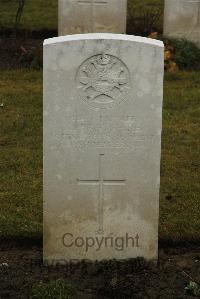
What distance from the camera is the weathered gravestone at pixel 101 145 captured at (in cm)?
497

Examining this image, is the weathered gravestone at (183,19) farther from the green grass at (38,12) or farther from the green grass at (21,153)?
the green grass at (21,153)

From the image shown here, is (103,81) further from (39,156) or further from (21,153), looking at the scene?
(21,153)

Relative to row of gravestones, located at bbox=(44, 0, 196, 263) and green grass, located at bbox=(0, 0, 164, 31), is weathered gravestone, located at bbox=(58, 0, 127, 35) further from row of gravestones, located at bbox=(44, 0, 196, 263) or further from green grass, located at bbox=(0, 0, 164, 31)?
row of gravestones, located at bbox=(44, 0, 196, 263)

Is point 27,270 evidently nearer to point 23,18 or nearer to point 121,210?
point 121,210

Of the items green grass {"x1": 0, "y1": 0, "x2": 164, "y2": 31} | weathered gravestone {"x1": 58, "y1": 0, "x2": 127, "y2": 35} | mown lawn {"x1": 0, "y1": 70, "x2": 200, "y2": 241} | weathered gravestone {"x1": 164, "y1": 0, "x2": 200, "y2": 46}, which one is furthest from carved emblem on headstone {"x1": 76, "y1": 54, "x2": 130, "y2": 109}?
green grass {"x1": 0, "y1": 0, "x2": 164, "y2": 31}

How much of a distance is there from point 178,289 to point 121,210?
0.66 m

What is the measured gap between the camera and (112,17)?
37.9 ft

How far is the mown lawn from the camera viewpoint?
19.8 ft

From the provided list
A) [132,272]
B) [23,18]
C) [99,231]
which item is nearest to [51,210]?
[99,231]

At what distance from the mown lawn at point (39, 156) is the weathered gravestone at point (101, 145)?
630 mm

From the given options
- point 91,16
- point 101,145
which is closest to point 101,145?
point 101,145

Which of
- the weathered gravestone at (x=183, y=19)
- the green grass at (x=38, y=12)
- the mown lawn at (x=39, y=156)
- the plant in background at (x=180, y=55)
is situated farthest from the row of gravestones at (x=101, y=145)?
the green grass at (x=38, y=12)

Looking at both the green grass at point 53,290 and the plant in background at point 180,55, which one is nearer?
the green grass at point 53,290

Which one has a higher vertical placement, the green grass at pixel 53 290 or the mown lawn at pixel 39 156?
the mown lawn at pixel 39 156
